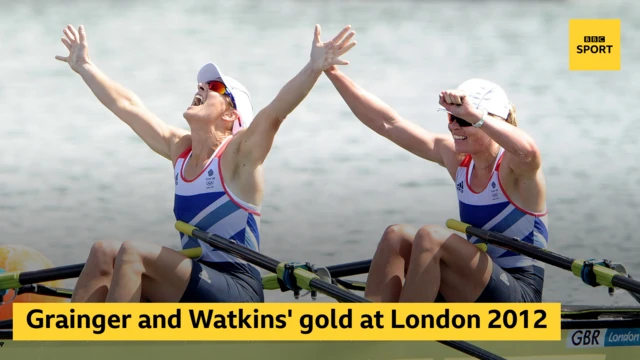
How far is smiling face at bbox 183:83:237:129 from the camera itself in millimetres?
3543

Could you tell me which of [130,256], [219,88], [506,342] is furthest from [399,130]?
A: [130,256]

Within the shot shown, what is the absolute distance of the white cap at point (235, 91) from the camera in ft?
11.8

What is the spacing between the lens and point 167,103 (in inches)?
360

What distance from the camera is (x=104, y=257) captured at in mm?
3176

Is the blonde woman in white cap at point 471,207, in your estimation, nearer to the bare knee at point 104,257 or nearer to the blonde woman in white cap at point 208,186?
the blonde woman in white cap at point 208,186

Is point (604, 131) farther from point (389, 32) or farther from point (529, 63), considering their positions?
point (389, 32)

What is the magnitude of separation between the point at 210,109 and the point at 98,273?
0.75 meters

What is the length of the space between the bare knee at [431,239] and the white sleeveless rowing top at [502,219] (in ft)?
1.21

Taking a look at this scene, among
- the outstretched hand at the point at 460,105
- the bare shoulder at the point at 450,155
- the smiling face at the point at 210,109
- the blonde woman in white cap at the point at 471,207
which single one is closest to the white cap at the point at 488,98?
the blonde woman in white cap at the point at 471,207

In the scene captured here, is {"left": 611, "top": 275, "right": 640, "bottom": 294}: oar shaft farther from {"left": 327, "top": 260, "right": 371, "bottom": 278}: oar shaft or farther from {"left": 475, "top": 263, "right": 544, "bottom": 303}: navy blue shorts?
{"left": 327, "top": 260, "right": 371, "bottom": 278}: oar shaft

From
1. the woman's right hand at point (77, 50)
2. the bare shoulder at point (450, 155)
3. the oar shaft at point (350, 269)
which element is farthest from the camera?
the woman's right hand at point (77, 50)

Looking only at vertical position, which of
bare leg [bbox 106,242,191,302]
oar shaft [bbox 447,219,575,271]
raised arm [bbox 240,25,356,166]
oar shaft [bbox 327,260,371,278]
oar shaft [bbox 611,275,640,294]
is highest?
raised arm [bbox 240,25,356,166]

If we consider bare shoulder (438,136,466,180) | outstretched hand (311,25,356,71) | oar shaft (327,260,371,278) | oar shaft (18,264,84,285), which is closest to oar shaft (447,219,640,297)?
bare shoulder (438,136,466,180)
